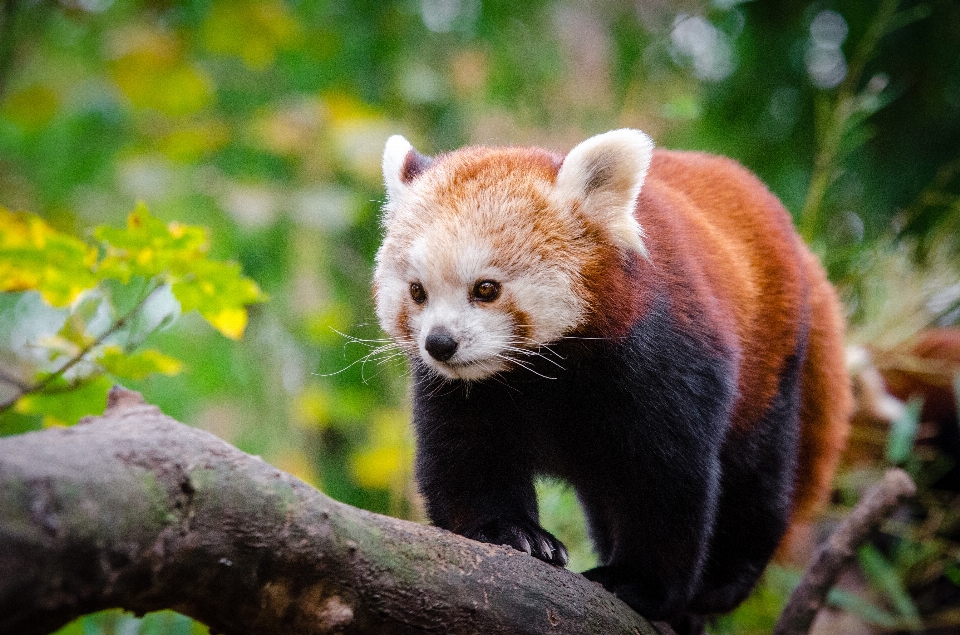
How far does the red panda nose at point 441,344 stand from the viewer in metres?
2.00

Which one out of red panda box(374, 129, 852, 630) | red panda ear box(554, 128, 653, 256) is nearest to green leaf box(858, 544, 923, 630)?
red panda box(374, 129, 852, 630)

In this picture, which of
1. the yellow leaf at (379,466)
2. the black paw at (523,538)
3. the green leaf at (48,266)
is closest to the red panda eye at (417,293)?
the black paw at (523,538)

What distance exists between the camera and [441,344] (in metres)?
2.00

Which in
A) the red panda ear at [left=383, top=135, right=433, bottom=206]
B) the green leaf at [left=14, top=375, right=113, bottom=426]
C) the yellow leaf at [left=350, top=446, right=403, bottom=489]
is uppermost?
the red panda ear at [left=383, top=135, right=433, bottom=206]

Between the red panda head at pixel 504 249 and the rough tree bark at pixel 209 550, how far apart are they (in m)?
0.56

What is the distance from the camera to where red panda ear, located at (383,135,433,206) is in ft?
7.84

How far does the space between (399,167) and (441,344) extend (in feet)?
2.17

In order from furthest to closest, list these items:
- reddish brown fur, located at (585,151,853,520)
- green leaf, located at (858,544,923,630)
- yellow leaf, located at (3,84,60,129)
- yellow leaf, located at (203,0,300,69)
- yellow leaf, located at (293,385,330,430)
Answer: yellow leaf, located at (293,385,330,430) < yellow leaf, located at (203,0,300,69) < yellow leaf, located at (3,84,60,129) < green leaf, located at (858,544,923,630) < reddish brown fur, located at (585,151,853,520)

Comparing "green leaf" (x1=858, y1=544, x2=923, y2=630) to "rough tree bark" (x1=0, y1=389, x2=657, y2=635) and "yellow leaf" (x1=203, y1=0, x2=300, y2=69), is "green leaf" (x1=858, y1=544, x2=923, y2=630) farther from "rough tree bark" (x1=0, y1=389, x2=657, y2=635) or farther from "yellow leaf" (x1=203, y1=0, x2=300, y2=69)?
"yellow leaf" (x1=203, y1=0, x2=300, y2=69)

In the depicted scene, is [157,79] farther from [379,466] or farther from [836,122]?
[836,122]

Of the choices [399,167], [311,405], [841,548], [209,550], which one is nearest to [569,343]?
[399,167]

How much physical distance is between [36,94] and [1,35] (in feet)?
2.37

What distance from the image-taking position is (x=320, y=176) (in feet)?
15.3

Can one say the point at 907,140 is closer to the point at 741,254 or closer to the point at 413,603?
the point at 741,254
